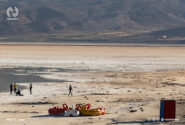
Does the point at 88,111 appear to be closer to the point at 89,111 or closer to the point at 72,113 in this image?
the point at 89,111

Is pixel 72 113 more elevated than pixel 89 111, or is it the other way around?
pixel 89 111

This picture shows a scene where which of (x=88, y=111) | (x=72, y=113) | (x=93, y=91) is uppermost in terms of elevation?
(x=93, y=91)

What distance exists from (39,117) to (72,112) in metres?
1.86

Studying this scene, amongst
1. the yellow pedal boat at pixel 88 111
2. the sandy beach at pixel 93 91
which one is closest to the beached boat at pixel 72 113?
the yellow pedal boat at pixel 88 111

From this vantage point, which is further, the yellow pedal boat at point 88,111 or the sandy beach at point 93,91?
the yellow pedal boat at point 88,111

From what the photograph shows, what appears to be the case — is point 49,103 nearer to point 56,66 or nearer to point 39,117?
point 39,117

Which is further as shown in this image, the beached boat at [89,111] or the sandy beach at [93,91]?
the beached boat at [89,111]

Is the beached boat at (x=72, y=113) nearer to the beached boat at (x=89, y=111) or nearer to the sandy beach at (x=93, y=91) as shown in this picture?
the beached boat at (x=89, y=111)

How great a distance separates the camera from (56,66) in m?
73.8

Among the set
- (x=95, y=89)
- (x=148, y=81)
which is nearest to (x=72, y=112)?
(x=95, y=89)

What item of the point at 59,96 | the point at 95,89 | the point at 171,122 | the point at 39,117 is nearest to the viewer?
the point at 171,122

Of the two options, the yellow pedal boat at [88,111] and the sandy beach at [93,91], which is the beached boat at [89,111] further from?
the sandy beach at [93,91]

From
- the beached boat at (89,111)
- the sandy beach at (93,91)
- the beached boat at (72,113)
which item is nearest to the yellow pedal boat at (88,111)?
the beached boat at (89,111)

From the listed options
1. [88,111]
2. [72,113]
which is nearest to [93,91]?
[88,111]
